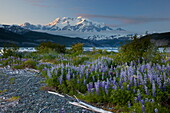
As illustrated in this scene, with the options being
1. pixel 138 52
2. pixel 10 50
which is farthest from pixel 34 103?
pixel 10 50

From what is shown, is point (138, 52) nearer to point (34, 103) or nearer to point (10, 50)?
point (34, 103)

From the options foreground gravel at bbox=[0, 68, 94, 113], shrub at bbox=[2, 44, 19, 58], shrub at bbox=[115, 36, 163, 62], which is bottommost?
foreground gravel at bbox=[0, 68, 94, 113]

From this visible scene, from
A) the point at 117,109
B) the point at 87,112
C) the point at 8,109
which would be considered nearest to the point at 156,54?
the point at 117,109

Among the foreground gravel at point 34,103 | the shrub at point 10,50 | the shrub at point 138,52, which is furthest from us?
the shrub at point 10,50

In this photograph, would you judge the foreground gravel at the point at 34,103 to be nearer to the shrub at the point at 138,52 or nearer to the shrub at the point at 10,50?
the shrub at the point at 138,52

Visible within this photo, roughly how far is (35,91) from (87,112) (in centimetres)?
303

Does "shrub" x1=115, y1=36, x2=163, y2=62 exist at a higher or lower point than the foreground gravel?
higher

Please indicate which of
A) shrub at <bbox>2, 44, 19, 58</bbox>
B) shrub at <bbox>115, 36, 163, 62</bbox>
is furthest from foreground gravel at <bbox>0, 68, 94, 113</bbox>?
shrub at <bbox>2, 44, 19, 58</bbox>

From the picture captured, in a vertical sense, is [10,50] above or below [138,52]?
below

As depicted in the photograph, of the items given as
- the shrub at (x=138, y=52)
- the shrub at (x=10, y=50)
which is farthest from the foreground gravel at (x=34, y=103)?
the shrub at (x=10, y=50)

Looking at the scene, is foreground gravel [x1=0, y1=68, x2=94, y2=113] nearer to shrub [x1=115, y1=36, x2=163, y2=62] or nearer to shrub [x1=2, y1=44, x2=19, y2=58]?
shrub [x1=115, y1=36, x2=163, y2=62]

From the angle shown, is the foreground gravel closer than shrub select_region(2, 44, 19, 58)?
Yes

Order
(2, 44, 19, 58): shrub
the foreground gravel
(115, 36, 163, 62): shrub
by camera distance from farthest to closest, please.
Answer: (2, 44, 19, 58): shrub, (115, 36, 163, 62): shrub, the foreground gravel

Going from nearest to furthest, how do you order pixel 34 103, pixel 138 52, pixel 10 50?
1. pixel 34 103
2. pixel 138 52
3. pixel 10 50
